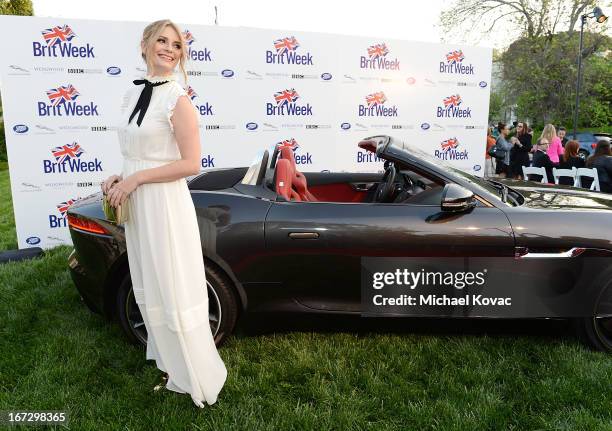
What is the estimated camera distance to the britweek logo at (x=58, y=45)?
530cm

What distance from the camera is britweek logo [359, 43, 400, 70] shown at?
22.6 feet

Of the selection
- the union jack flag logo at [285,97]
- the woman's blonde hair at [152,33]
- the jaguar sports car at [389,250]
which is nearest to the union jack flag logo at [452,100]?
the union jack flag logo at [285,97]

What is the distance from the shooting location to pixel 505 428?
201cm

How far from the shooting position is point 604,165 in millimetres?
5996

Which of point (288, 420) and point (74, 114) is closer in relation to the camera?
point (288, 420)

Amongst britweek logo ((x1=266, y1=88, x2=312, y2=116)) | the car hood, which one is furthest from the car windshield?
britweek logo ((x1=266, y1=88, x2=312, y2=116))

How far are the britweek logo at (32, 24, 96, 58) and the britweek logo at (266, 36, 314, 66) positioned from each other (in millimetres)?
2388

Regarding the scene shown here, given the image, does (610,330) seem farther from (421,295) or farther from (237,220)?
(237,220)

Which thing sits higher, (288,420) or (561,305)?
(561,305)

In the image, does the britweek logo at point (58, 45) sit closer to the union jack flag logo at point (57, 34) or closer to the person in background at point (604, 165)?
the union jack flag logo at point (57, 34)

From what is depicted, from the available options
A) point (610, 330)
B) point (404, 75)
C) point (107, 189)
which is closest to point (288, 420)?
point (107, 189)

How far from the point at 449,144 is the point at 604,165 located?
2.37 metres

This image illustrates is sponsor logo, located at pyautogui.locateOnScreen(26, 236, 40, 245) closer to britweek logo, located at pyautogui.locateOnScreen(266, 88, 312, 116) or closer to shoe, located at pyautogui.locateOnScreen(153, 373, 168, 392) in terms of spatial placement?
britweek logo, located at pyautogui.locateOnScreen(266, 88, 312, 116)

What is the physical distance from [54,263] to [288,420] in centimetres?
343
